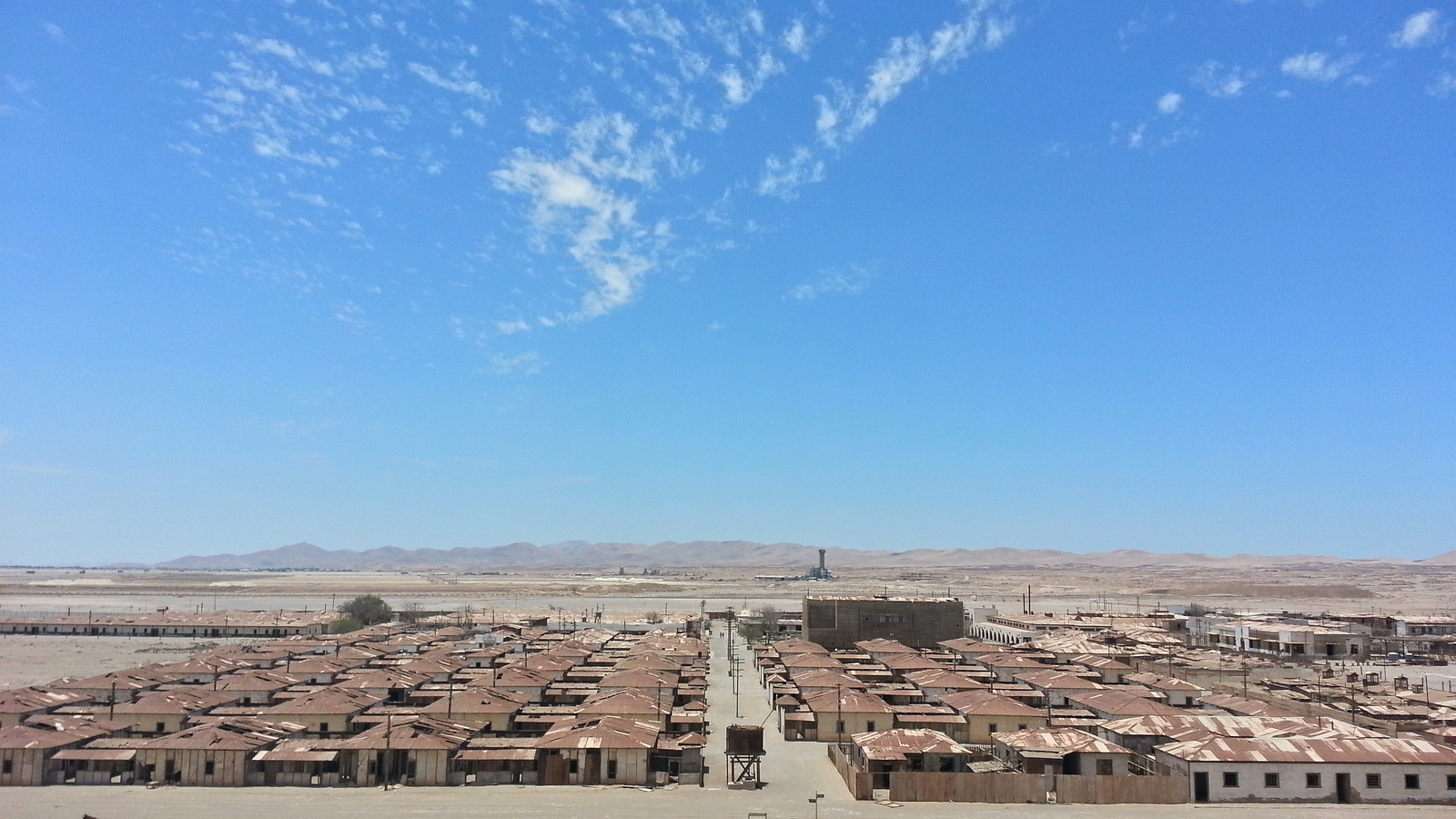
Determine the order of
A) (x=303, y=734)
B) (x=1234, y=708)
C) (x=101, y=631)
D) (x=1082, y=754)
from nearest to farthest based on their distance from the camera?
(x=1082, y=754), (x=303, y=734), (x=1234, y=708), (x=101, y=631)

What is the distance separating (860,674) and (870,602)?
20019mm

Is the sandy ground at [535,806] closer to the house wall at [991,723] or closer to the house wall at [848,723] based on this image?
the house wall at [848,723]

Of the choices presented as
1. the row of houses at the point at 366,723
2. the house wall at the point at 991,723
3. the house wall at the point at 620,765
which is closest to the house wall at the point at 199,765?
the row of houses at the point at 366,723

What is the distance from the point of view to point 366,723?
133 feet

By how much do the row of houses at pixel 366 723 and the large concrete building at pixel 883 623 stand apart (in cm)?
1668

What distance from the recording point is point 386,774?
112 ft

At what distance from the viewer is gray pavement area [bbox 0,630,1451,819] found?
30047 mm

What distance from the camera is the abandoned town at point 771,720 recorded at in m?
32.1

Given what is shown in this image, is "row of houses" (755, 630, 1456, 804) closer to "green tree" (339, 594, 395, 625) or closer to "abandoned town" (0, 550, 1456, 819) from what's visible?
"abandoned town" (0, 550, 1456, 819)

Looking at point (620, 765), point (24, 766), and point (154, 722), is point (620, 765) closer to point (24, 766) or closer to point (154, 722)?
point (24, 766)

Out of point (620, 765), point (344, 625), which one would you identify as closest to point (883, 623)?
point (620, 765)

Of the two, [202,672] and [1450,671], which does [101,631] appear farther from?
[1450,671]

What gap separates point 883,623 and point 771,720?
2909 cm

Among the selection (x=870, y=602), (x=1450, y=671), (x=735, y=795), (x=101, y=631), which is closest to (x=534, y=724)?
(x=735, y=795)
